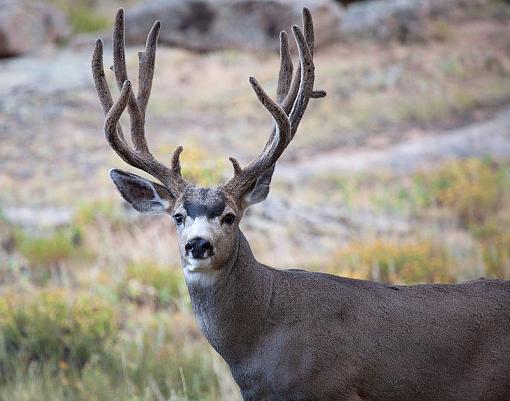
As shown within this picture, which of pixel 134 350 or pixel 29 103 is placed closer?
pixel 134 350

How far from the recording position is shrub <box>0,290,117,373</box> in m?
7.75

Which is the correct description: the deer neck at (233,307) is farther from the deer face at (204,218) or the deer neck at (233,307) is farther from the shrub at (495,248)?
the shrub at (495,248)

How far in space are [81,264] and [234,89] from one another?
816cm

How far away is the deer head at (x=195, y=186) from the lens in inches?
194

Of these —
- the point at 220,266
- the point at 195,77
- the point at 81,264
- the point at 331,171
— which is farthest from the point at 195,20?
the point at 220,266

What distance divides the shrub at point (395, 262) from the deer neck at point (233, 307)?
3.72 m

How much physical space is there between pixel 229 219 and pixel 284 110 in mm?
759

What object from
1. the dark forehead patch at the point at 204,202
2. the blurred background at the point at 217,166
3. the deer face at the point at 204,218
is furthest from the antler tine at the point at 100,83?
the blurred background at the point at 217,166

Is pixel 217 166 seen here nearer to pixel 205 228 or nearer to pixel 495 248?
pixel 495 248

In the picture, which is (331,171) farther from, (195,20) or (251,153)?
(195,20)

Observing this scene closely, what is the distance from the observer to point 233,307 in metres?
5.05

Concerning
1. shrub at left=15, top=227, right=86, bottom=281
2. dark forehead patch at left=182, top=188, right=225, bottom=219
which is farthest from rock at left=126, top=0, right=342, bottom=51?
dark forehead patch at left=182, top=188, right=225, bottom=219

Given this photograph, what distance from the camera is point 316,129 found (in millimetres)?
16859

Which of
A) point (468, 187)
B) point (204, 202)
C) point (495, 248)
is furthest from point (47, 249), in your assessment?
point (204, 202)
